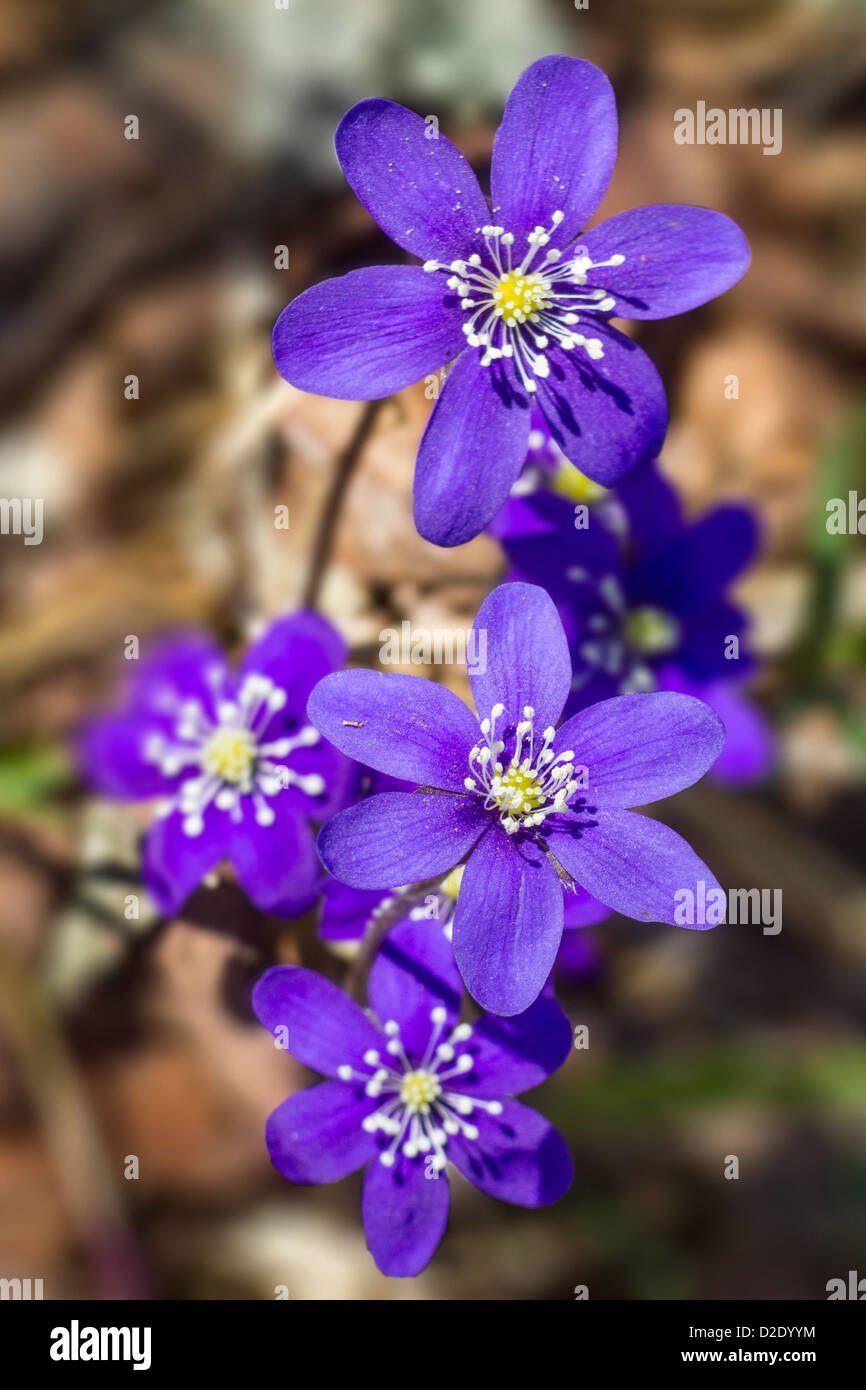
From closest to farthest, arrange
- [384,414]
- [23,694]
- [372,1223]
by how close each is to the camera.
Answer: [372,1223] < [384,414] < [23,694]

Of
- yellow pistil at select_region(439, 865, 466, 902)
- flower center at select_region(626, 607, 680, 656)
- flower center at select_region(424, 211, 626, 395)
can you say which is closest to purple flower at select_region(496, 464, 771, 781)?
flower center at select_region(626, 607, 680, 656)

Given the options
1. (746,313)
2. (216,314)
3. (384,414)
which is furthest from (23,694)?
(746,313)

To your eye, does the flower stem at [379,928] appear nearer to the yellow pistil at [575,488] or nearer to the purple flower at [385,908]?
the purple flower at [385,908]

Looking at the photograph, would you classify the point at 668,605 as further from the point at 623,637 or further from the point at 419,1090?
the point at 419,1090

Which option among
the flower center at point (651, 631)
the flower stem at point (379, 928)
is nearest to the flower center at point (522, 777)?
the flower stem at point (379, 928)

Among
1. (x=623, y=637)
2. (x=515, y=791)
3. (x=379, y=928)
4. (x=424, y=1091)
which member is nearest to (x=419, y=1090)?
(x=424, y=1091)
